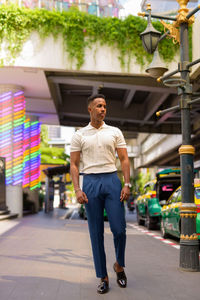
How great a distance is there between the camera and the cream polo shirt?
206 inches

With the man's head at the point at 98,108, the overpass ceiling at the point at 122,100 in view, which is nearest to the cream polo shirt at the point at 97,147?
the man's head at the point at 98,108

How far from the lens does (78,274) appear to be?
21.1 feet

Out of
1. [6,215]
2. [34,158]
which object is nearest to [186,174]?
[6,215]

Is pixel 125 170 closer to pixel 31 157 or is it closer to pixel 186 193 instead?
pixel 186 193

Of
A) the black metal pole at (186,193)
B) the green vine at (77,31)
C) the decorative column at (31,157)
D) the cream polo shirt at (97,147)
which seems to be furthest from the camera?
the decorative column at (31,157)

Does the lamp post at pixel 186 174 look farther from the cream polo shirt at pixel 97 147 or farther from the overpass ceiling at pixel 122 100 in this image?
the overpass ceiling at pixel 122 100

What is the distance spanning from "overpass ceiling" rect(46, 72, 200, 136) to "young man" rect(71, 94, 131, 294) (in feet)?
49.6

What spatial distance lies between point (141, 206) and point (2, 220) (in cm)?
562

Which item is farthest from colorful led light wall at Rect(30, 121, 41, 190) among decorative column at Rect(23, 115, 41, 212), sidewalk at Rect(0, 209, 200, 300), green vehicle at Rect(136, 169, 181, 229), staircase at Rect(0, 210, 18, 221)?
sidewalk at Rect(0, 209, 200, 300)

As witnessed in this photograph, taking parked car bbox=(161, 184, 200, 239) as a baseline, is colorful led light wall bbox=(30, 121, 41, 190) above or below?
above

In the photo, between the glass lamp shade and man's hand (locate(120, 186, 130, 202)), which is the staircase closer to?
the glass lamp shade

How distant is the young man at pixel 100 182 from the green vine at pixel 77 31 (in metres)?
13.7

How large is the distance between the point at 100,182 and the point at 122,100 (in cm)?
2523

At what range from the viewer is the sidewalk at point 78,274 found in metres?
5.09
